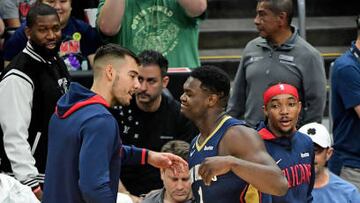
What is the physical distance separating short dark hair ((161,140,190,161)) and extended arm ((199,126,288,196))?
1.19 metres

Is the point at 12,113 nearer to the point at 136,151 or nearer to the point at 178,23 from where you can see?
the point at 136,151

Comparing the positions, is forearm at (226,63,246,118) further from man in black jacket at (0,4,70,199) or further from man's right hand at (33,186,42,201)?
man's right hand at (33,186,42,201)

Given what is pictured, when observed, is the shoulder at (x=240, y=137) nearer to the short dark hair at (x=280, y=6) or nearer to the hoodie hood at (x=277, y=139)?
the hoodie hood at (x=277, y=139)

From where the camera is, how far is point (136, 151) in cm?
503

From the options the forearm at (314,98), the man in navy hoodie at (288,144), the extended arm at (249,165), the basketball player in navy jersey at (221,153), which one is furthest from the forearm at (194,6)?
the extended arm at (249,165)

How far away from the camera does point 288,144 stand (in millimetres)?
5145

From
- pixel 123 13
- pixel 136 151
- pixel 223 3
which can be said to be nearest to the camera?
pixel 136 151

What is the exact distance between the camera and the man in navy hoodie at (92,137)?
4.23 metres

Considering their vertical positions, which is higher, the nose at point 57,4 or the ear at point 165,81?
the nose at point 57,4

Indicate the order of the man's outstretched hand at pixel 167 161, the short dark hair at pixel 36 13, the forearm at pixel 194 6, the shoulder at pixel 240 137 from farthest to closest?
1. the forearm at pixel 194 6
2. the short dark hair at pixel 36 13
3. the man's outstretched hand at pixel 167 161
4. the shoulder at pixel 240 137

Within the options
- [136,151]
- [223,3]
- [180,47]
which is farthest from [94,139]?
[223,3]

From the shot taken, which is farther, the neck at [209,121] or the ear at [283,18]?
the ear at [283,18]

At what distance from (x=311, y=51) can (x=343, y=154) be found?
0.87m

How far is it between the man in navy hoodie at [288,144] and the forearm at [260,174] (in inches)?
29.1
